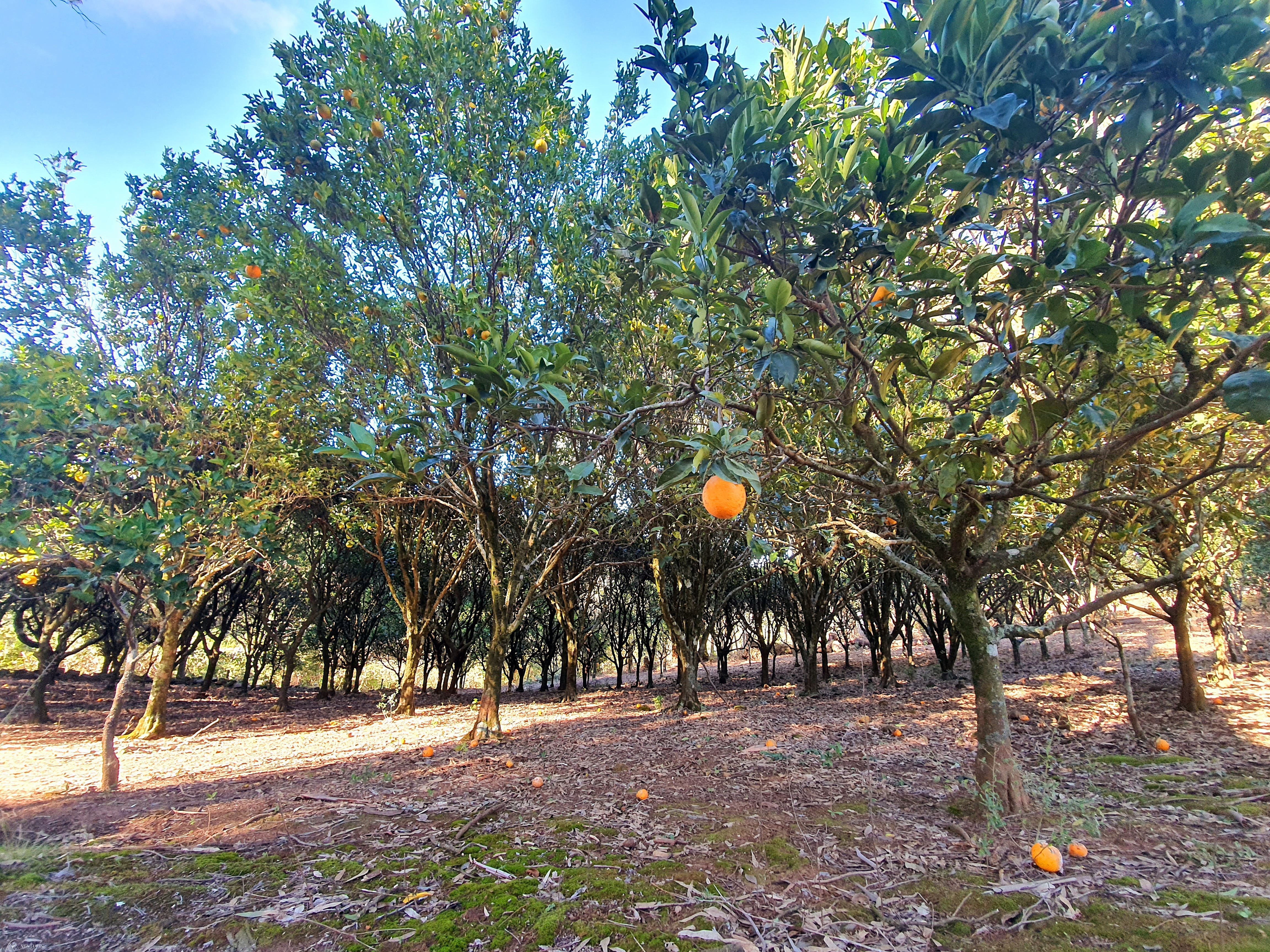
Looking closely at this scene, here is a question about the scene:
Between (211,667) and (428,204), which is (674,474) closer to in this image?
(428,204)

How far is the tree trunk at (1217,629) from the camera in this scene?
25.8 ft

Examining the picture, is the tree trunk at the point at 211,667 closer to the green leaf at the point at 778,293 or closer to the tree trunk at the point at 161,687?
the tree trunk at the point at 161,687

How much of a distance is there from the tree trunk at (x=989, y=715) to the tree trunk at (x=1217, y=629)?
21.0 ft

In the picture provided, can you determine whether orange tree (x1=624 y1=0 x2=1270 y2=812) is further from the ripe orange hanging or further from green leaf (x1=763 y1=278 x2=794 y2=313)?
the ripe orange hanging

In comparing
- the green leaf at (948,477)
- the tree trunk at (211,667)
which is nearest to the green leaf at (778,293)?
the green leaf at (948,477)

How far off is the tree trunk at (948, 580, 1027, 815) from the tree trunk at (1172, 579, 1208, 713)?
526 cm

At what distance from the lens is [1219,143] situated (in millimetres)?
3584

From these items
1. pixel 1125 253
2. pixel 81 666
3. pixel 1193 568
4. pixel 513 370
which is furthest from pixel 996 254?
pixel 81 666

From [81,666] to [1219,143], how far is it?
33222mm

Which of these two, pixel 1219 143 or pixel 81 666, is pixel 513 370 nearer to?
pixel 1219 143

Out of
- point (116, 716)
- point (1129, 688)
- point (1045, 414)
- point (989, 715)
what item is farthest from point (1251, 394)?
point (116, 716)

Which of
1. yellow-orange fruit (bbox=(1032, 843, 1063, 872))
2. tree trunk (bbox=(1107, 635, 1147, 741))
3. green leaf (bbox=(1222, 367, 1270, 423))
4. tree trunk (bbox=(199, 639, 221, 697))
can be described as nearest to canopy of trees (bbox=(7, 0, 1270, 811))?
green leaf (bbox=(1222, 367, 1270, 423))

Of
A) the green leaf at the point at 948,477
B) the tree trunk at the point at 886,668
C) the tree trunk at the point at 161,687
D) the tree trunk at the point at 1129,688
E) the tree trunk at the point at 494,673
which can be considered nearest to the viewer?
the green leaf at the point at 948,477

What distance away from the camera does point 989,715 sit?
3.86m
